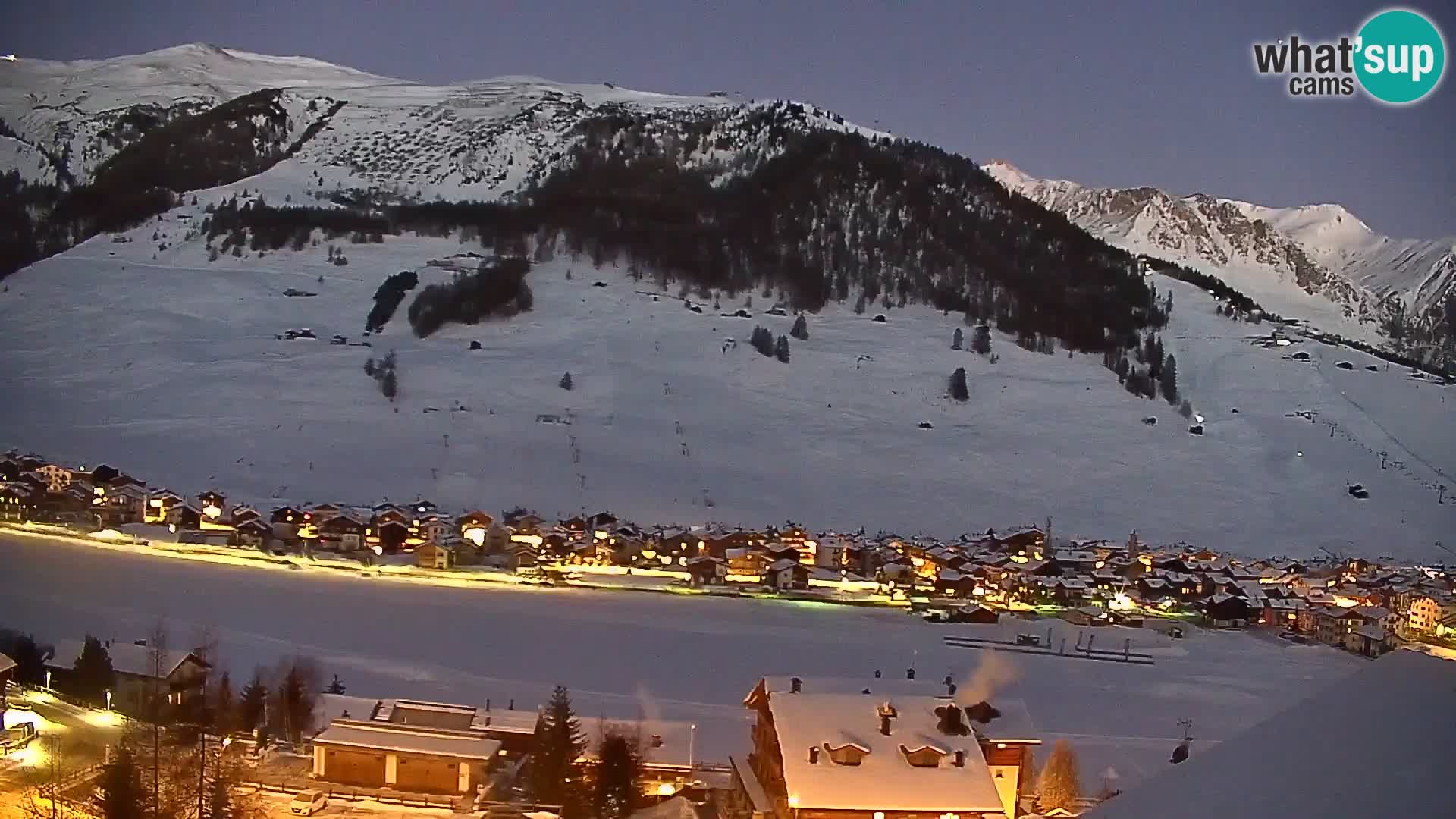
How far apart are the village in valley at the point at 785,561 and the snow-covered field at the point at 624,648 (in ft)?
2.26

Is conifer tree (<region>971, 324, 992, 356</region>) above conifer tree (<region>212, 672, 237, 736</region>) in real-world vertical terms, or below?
above

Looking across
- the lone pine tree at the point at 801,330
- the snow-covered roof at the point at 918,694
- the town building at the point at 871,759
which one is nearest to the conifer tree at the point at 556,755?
the town building at the point at 871,759

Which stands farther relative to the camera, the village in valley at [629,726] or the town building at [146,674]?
the town building at [146,674]

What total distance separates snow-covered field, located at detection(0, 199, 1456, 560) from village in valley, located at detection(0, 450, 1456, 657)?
103 centimetres

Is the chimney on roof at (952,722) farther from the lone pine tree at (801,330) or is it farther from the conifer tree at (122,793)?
the lone pine tree at (801,330)

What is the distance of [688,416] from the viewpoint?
15.2 metres

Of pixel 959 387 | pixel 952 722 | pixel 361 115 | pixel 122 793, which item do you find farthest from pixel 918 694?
pixel 361 115

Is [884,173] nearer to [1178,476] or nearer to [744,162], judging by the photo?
[744,162]

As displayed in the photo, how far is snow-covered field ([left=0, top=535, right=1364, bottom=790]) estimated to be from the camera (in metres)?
5.49

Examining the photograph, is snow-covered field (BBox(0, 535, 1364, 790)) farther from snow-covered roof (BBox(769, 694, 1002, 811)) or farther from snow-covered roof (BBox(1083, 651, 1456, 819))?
snow-covered roof (BBox(1083, 651, 1456, 819))

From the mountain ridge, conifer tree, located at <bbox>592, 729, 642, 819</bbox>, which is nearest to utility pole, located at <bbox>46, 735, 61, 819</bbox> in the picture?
conifer tree, located at <bbox>592, 729, 642, 819</bbox>

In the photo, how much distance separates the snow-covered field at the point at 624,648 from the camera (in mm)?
5488

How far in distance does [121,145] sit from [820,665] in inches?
878

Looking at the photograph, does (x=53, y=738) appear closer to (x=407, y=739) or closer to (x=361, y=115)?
(x=407, y=739)
